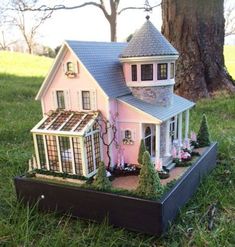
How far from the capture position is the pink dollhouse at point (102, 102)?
3.36m

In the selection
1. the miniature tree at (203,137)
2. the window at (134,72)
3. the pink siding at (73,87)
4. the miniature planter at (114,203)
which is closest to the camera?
the miniature planter at (114,203)

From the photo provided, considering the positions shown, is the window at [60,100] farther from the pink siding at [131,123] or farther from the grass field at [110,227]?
the grass field at [110,227]

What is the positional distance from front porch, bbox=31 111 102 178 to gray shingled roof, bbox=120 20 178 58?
0.80m

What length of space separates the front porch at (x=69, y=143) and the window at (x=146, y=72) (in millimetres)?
691

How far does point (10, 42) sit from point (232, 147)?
45.8 m

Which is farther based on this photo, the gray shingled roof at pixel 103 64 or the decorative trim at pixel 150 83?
the decorative trim at pixel 150 83

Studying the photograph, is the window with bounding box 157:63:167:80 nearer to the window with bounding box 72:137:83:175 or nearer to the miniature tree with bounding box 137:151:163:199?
the miniature tree with bounding box 137:151:163:199

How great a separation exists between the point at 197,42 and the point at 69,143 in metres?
5.15

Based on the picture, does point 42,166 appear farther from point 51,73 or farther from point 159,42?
point 159,42

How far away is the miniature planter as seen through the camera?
9.86 feet

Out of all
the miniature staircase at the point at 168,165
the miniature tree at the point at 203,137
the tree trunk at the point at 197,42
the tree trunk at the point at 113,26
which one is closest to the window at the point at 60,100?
the miniature staircase at the point at 168,165

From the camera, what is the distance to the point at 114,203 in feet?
10.3

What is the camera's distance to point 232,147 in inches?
204

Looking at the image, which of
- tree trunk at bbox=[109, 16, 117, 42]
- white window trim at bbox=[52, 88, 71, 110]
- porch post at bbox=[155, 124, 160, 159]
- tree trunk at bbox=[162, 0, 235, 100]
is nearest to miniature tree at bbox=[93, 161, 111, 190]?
porch post at bbox=[155, 124, 160, 159]
